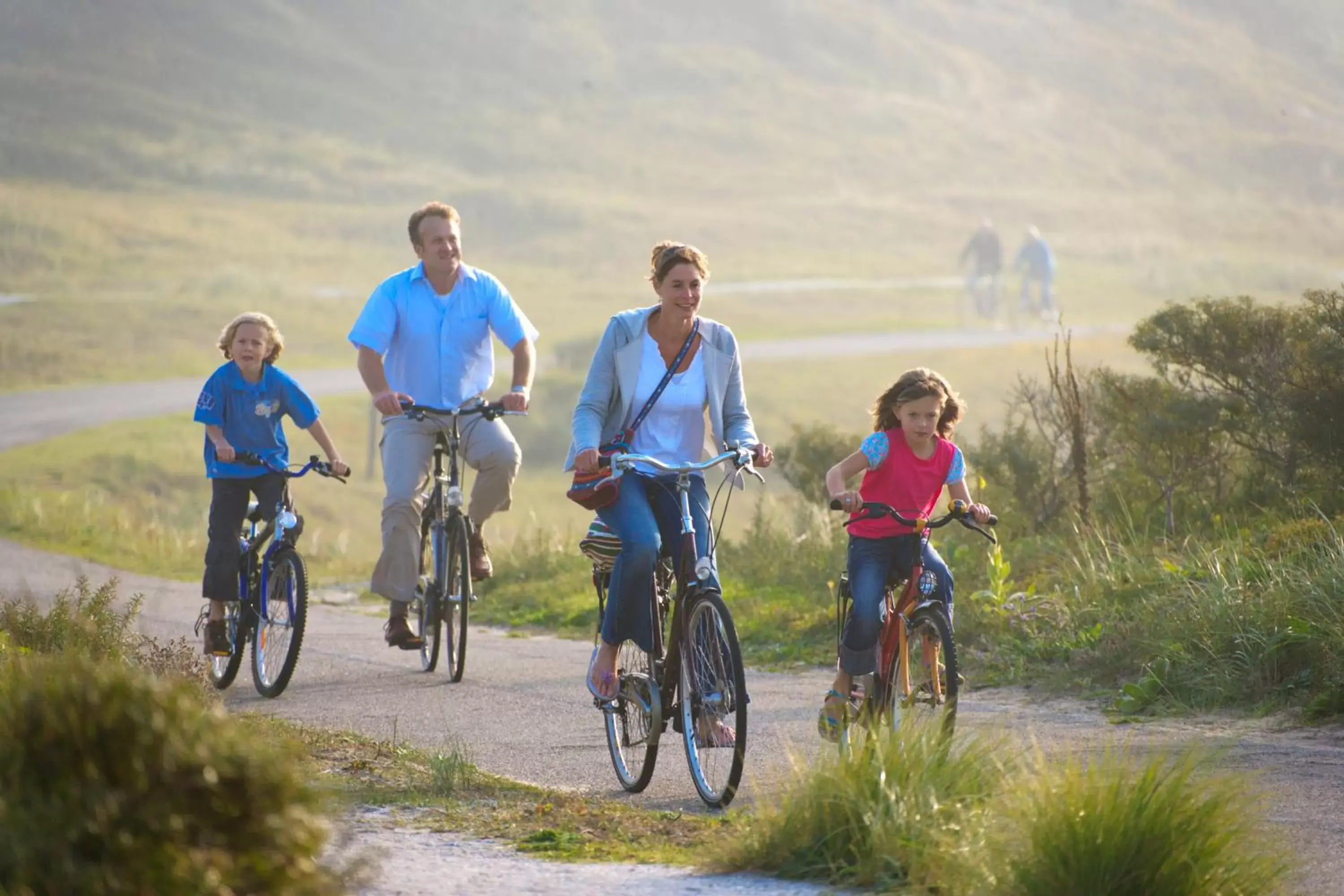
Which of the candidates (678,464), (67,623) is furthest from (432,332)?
(678,464)

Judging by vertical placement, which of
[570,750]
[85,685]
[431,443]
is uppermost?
[431,443]

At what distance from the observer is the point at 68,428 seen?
31.5 meters

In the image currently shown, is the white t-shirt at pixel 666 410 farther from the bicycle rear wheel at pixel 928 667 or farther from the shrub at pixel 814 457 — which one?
the shrub at pixel 814 457

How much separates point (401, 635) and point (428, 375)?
4.53 feet

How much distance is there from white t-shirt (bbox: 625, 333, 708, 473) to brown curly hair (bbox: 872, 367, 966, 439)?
0.70 metres

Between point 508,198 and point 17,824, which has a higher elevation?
point 508,198

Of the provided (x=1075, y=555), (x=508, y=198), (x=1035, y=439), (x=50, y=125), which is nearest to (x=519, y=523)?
(x=1035, y=439)

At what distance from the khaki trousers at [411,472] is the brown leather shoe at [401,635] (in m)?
0.12

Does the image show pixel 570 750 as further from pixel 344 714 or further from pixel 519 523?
pixel 519 523

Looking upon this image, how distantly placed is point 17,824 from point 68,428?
2890cm

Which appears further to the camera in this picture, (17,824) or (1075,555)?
(1075,555)

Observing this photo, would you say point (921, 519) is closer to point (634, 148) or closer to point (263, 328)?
point (263, 328)

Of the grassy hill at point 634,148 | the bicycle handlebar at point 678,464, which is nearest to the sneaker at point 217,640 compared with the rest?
the bicycle handlebar at point 678,464

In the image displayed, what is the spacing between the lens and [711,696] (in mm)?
6965
